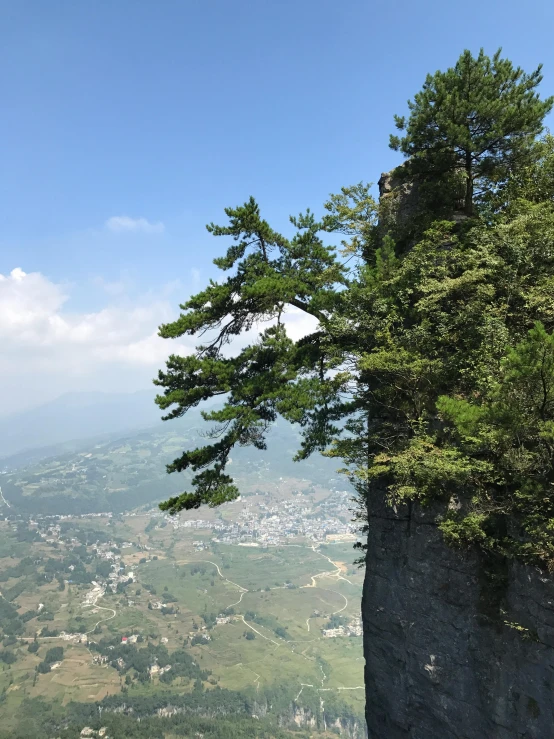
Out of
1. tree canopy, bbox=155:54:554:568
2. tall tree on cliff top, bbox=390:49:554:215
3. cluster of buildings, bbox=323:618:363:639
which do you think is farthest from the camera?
cluster of buildings, bbox=323:618:363:639

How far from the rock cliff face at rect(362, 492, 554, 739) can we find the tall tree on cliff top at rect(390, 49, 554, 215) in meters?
10.7

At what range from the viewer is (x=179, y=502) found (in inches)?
447

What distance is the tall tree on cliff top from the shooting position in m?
12.0

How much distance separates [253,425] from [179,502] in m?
2.89

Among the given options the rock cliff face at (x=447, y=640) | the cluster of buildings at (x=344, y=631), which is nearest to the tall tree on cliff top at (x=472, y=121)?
the rock cliff face at (x=447, y=640)

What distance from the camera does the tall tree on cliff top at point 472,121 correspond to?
11977mm

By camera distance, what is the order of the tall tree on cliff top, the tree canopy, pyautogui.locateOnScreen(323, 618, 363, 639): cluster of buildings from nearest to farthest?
the tree canopy
the tall tree on cliff top
pyautogui.locateOnScreen(323, 618, 363, 639): cluster of buildings

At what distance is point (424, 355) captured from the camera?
990 centimetres

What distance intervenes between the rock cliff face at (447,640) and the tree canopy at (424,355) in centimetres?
81

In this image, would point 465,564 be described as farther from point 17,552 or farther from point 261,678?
point 17,552

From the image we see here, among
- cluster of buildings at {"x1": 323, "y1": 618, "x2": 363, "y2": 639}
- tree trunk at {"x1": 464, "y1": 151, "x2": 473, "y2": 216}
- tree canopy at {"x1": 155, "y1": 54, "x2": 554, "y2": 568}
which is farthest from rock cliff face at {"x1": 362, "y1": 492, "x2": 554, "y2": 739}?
cluster of buildings at {"x1": 323, "y1": 618, "x2": 363, "y2": 639}

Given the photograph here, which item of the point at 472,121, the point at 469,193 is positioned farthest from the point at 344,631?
the point at 472,121

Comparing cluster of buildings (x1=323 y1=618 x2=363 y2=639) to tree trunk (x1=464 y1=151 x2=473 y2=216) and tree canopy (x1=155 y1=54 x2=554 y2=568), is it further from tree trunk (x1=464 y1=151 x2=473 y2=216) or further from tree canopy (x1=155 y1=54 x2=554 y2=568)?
tree trunk (x1=464 y1=151 x2=473 y2=216)

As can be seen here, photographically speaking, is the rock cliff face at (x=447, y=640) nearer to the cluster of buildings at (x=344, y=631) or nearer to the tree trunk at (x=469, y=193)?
the tree trunk at (x=469, y=193)
